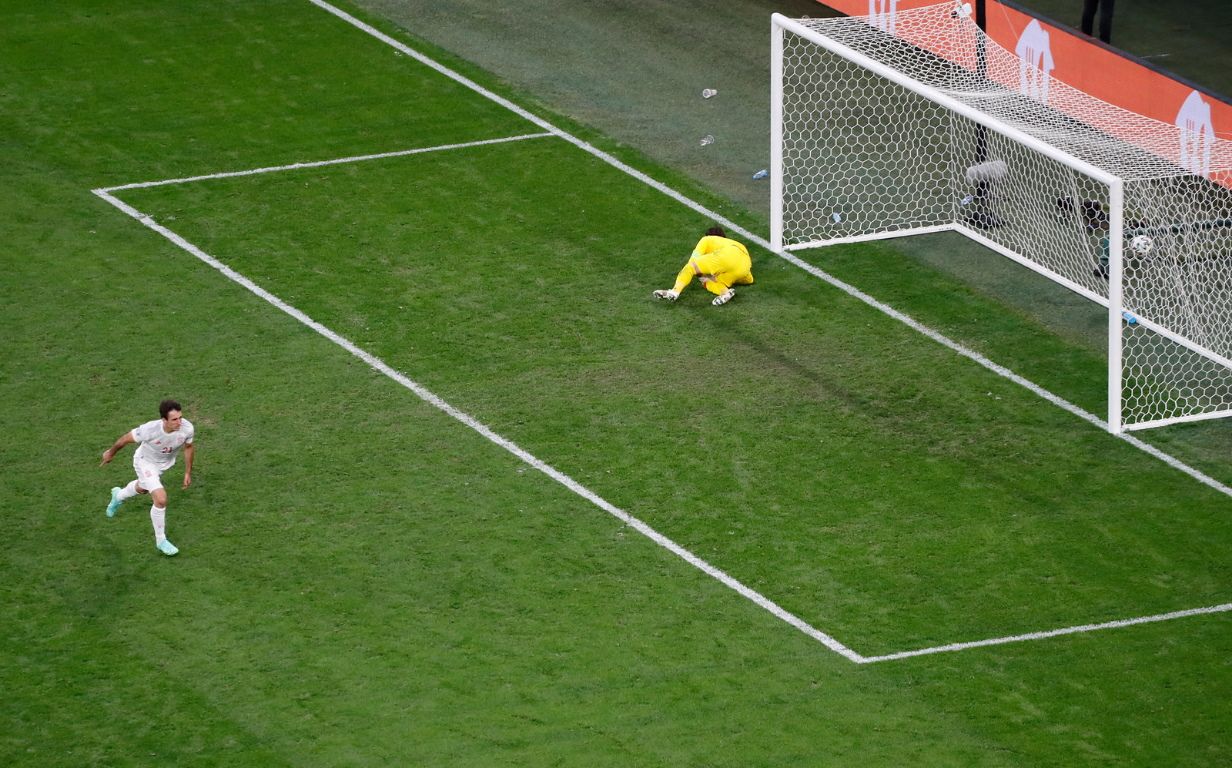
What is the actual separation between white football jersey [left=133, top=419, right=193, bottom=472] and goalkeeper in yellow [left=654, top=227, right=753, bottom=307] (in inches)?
222

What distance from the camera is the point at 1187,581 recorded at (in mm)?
13312

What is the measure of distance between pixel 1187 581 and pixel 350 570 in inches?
241

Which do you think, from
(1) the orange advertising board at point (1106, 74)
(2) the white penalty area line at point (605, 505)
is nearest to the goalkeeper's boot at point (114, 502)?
(2) the white penalty area line at point (605, 505)

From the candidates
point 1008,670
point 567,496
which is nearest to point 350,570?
point 567,496

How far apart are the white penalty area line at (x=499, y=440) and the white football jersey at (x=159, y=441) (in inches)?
108

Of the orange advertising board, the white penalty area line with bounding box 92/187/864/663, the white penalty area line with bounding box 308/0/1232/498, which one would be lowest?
the white penalty area line with bounding box 92/187/864/663

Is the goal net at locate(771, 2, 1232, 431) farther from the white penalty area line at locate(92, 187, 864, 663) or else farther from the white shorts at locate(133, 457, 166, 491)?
the white shorts at locate(133, 457, 166, 491)

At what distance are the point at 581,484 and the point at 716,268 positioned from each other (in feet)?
12.7

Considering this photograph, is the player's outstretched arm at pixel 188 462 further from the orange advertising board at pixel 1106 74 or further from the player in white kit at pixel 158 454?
the orange advertising board at pixel 1106 74

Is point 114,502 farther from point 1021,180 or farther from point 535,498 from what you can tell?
point 1021,180

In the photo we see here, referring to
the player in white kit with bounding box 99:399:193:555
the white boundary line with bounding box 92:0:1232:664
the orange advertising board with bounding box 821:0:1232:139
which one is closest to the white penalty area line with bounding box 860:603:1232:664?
the white boundary line with bounding box 92:0:1232:664

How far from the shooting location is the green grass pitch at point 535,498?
1185cm

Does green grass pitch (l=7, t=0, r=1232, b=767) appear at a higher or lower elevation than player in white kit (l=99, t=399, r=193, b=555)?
lower

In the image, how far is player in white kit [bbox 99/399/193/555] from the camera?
528 inches
